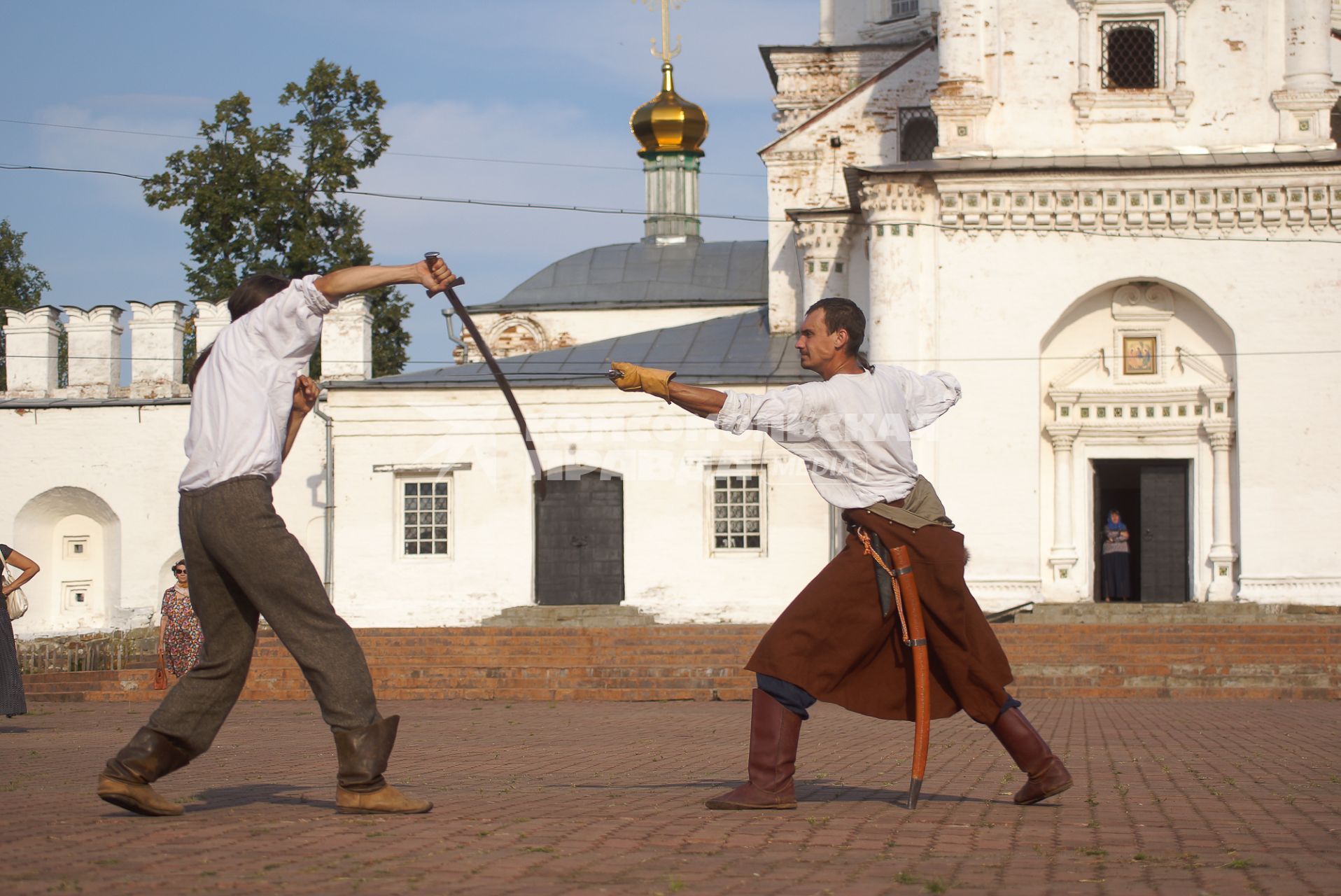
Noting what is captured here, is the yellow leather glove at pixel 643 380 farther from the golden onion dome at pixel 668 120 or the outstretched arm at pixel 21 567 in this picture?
the golden onion dome at pixel 668 120

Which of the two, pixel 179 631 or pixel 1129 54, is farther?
pixel 1129 54

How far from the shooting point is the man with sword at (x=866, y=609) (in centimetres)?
603

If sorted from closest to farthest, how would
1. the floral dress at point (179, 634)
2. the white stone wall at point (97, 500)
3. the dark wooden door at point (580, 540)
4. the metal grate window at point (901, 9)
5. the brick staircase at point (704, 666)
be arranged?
the floral dress at point (179, 634)
the brick staircase at point (704, 666)
the dark wooden door at point (580, 540)
the white stone wall at point (97, 500)
the metal grate window at point (901, 9)

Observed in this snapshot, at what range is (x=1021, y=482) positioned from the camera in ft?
85.3

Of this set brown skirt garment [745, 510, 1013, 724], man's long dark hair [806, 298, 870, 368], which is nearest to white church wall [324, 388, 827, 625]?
man's long dark hair [806, 298, 870, 368]

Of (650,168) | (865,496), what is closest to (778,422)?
(865,496)

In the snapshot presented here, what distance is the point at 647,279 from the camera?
137 feet

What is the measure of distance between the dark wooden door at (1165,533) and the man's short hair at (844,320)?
69.3 feet

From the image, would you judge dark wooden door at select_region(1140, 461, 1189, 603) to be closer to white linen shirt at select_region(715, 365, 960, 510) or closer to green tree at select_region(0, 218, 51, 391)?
white linen shirt at select_region(715, 365, 960, 510)

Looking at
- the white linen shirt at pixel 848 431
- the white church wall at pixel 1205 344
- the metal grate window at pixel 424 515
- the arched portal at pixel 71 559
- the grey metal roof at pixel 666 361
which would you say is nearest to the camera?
the white linen shirt at pixel 848 431

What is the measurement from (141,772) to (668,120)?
39346 mm

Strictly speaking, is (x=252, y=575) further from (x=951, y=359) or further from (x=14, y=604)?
(x=951, y=359)

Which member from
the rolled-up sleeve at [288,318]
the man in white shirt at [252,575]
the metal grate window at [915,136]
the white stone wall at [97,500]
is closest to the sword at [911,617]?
the man in white shirt at [252,575]

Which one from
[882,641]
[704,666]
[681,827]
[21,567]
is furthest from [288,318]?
[704,666]
